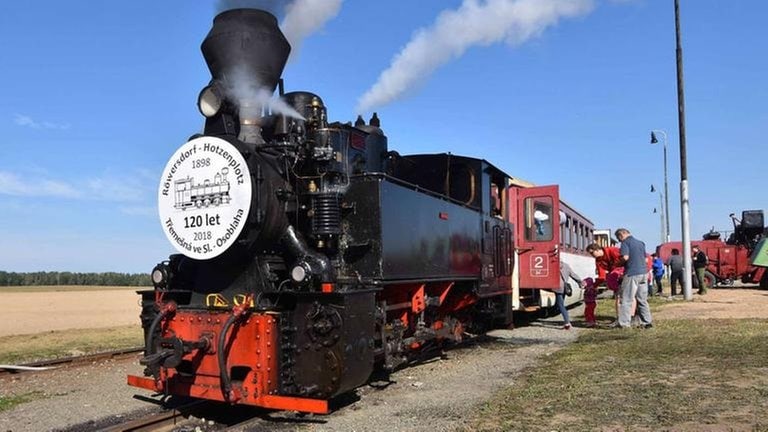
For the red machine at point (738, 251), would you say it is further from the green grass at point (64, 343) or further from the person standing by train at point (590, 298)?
the green grass at point (64, 343)

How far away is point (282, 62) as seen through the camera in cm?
628

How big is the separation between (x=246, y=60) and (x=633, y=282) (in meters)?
7.90

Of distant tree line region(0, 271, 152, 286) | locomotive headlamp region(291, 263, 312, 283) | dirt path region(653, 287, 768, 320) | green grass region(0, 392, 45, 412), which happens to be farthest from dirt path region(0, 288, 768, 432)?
distant tree line region(0, 271, 152, 286)

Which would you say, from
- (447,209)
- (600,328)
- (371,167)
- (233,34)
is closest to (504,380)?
(447,209)

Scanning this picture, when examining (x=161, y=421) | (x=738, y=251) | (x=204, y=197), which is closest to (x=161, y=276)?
(x=204, y=197)

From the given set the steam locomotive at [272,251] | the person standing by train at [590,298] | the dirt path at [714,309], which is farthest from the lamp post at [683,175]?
the steam locomotive at [272,251]

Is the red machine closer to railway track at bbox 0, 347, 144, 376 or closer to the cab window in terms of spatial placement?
the cab window

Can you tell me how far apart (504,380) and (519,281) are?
5647 millimetres

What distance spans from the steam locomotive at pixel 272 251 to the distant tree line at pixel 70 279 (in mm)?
78577

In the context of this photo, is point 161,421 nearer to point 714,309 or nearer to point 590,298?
point 590,298

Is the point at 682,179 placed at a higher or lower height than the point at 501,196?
higher

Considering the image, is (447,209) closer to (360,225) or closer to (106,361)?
(360,225)

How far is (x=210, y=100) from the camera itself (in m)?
5.93

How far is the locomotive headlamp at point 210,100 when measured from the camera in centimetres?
589
